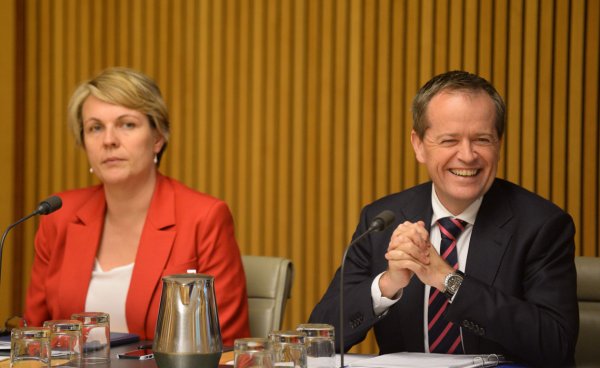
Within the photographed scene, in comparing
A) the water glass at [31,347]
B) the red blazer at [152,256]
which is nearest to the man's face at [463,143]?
the red blazer at [152,256]

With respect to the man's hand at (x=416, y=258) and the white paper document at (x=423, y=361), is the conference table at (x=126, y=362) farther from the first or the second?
the man's hand at (x=416, y=258)

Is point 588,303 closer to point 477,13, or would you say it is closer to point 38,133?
point 477,13

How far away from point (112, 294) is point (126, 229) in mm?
291

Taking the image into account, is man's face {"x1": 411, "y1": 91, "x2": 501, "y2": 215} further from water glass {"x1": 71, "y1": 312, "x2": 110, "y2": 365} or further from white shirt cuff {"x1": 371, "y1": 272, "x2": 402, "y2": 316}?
water glass {"x1": 71, "y1": 312, "x2": 110, "y2": 365}

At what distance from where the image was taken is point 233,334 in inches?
128

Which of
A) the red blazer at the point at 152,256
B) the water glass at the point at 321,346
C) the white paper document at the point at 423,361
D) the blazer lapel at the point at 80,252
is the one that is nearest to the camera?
the water glass at the point at 321,346

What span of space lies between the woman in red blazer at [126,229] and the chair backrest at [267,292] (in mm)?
107

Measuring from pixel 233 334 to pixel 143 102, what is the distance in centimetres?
96

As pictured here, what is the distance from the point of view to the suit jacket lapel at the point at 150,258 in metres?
3.33

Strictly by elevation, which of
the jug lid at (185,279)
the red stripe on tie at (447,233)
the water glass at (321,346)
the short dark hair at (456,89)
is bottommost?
the water glass at (321,346)

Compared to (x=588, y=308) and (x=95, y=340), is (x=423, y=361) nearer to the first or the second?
(x=95, y=340)

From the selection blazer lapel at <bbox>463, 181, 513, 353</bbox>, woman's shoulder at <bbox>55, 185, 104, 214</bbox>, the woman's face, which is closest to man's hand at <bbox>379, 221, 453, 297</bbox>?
blazer lapel at <bbox>463, 181, 513, 353</bbox>

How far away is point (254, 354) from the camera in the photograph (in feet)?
6.46

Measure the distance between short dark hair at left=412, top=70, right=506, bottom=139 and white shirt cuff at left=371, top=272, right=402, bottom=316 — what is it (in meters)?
0.52
